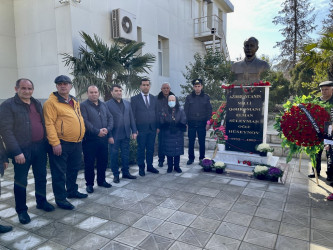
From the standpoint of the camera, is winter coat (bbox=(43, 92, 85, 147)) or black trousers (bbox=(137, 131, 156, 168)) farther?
black trousers (bbox=(137, 131, 156, 168))

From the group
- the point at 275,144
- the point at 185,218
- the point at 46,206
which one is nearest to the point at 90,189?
the point at 46,206

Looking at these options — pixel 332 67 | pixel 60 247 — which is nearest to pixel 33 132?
pixel 60 247

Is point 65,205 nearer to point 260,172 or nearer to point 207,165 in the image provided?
point 207,165

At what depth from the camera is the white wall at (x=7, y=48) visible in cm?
758

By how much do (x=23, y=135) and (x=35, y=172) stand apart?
0.70m

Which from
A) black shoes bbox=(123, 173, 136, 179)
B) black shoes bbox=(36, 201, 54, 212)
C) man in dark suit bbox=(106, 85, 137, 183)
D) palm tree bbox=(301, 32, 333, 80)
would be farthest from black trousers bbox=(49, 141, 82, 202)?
palm tree bbox=(301, 32, 333, 80)

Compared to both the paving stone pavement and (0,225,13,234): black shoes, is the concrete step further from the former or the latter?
(0,225,13,234): black shoes

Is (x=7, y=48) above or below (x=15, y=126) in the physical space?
above

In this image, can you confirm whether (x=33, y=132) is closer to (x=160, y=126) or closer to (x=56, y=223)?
(x=56, y=223)

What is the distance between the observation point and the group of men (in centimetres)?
308

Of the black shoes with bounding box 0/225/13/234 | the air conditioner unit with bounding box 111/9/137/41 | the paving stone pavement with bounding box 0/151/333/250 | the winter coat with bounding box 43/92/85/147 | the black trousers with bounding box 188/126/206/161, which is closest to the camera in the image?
the paving stone pavement with bounding box 0/151/333/250

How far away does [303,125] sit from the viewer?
3998mm

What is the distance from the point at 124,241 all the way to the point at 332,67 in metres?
7.66

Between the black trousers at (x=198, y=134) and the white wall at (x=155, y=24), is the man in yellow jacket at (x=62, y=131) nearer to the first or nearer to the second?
the black trousers at (x=198, y=134)
